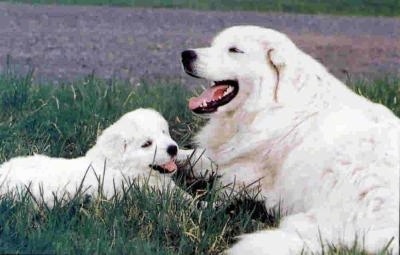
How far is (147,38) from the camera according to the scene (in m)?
15.1

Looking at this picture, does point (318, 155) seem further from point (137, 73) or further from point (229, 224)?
point (137, 73)

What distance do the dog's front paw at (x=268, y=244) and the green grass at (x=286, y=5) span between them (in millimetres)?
11519

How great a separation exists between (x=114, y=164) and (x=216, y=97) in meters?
0.70

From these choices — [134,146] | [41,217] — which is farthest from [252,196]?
[41,217]

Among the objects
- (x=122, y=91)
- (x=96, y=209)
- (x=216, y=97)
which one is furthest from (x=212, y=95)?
(x=122, y=91)

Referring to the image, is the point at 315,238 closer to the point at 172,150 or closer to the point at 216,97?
the point at 172,150

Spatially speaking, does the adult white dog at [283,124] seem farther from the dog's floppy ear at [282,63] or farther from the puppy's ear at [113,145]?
the puppy's ear at [113,145]

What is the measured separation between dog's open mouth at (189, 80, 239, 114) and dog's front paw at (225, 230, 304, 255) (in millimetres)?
1145

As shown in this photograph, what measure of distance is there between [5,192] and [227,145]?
136cm

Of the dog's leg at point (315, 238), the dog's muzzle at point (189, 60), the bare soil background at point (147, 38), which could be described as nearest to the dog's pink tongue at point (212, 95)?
the dog's muzzle at point (189, 60)

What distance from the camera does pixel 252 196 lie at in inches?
248

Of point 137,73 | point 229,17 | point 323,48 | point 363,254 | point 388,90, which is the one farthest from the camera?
point 229,17

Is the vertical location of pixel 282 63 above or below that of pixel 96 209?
above

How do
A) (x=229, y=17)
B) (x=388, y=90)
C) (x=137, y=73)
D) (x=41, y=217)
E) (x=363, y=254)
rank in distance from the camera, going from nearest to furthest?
(x=363, y=254)
(x=41, y=217)
(x=388, y=90)
(x=137, y=73)
(x=229, y=17)
